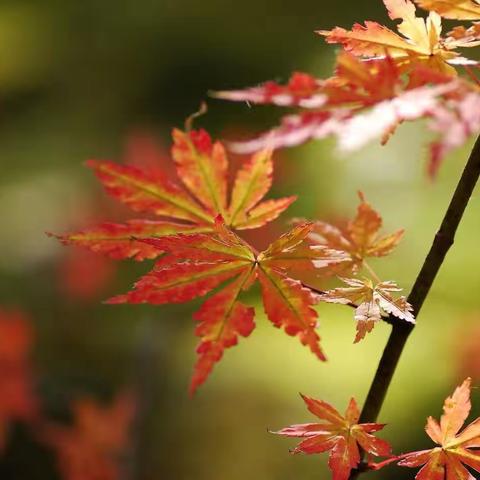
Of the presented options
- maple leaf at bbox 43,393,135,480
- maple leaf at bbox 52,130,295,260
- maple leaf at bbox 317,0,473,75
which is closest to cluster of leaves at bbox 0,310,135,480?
maple leaf at bbox 43,393,135,480

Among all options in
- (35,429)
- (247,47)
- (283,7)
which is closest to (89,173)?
(247,47)

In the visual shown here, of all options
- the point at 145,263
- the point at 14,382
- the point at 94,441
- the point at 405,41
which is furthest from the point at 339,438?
the point at 145,263

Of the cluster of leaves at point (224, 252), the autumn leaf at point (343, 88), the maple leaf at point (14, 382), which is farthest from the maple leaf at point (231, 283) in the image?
the maple leaf at point (14, 382)

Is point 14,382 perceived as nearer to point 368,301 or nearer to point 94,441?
point 94,441

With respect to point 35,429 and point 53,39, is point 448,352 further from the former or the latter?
point 53,39

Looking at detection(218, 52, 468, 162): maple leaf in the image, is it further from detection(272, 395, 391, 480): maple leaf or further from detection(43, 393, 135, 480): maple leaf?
detection(43, 393, 135, 480): maple leaf
